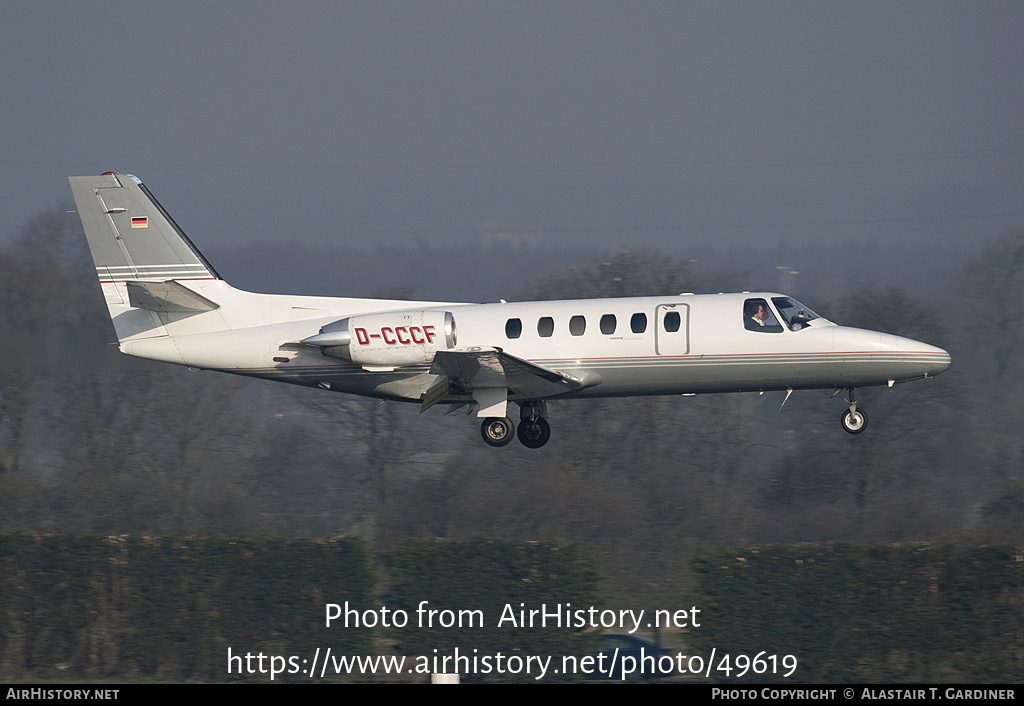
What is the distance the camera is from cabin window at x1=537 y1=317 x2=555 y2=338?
21.4 metres

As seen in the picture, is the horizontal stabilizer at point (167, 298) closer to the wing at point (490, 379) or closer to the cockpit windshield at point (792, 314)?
the wing at point (490, 379)

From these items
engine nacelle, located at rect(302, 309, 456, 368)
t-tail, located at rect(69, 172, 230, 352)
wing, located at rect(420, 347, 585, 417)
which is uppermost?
t-tail, located at rect(69, 172, 230, 352)

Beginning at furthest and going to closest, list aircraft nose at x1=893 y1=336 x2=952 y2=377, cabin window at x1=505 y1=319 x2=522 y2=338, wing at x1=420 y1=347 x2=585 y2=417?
cabin window at x1=505 y1=319 x2=522 y2=338
aircraft nose at x1=893 y1=336 x2=952 y2=377
wing at x1=420 y1=347 x2=585 y2=417

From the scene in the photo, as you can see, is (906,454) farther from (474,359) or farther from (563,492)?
(474,359)

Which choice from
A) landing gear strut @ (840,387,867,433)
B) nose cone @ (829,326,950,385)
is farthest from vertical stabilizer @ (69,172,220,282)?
landing gear strut @ (840,387,867,433)

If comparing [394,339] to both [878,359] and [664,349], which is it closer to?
[664,349]

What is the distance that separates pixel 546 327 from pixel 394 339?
289cm

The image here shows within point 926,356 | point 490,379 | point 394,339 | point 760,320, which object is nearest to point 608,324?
point 490,379

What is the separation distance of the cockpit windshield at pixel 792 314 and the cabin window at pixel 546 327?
4.18 metres

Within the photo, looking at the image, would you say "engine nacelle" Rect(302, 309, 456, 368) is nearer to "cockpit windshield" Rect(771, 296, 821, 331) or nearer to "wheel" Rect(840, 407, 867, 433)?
"cockpit windshield" Rect(771, 296, 821, 331)

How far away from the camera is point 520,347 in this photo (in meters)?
21.4

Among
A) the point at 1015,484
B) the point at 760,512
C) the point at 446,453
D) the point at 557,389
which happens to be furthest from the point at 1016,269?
the point at 557,389

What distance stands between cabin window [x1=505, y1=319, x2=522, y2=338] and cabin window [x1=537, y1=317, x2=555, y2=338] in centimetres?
37

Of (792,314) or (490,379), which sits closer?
(792,314)
